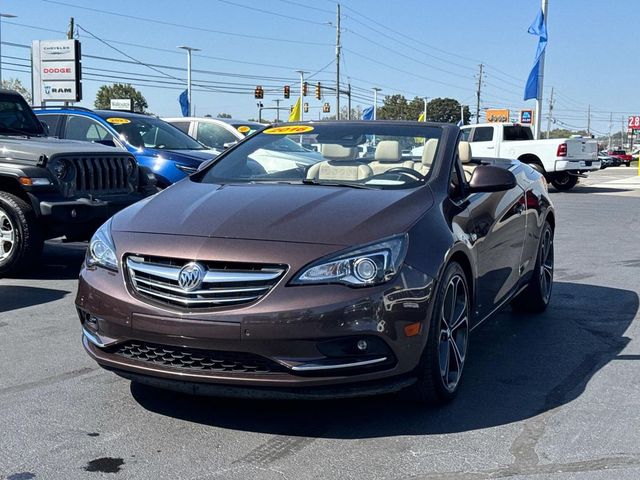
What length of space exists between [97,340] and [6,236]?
434 cm

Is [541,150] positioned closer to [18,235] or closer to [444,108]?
[18,235]

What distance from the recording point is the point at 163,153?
11188 mm

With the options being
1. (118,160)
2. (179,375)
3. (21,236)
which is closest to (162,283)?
(179,375)

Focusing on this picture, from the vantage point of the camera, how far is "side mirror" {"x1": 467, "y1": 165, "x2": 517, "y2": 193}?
4.63 m

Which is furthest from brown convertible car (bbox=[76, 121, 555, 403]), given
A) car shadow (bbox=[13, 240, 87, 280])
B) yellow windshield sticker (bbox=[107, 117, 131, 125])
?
yellow windshield sticker (bbox=[107, 117, 131, 125])

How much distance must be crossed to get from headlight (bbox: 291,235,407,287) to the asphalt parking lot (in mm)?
786

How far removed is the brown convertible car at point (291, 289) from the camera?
3449 millimetres

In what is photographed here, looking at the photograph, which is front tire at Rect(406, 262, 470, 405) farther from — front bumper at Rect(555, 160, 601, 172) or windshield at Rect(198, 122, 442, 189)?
front bumper at Rect(555, 160, 601, 172)

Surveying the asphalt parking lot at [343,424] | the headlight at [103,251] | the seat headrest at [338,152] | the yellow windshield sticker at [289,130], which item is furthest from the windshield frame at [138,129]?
the headlight at [103,251]

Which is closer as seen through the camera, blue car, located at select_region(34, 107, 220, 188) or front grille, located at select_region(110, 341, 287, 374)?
front grille, located at select_region(110, 341, 287, 374)

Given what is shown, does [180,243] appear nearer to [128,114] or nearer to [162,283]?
[162,283]

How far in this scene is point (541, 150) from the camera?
23.3m

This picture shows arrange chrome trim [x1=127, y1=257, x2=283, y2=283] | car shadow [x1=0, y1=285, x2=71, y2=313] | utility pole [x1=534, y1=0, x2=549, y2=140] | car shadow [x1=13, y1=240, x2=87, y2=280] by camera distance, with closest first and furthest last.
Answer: chrome trim [x1=127, y1=257, x2=283, y2=283] < car shadow [x1=0, y1=285, x2=71, y2=313] < car shadow [x1=13, y1=240, x2=87, y2=280] < utility pole [x1=534, y1=0, x2=549, y2=140]

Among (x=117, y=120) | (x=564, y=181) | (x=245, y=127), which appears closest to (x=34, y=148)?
(x=117, y=120)
